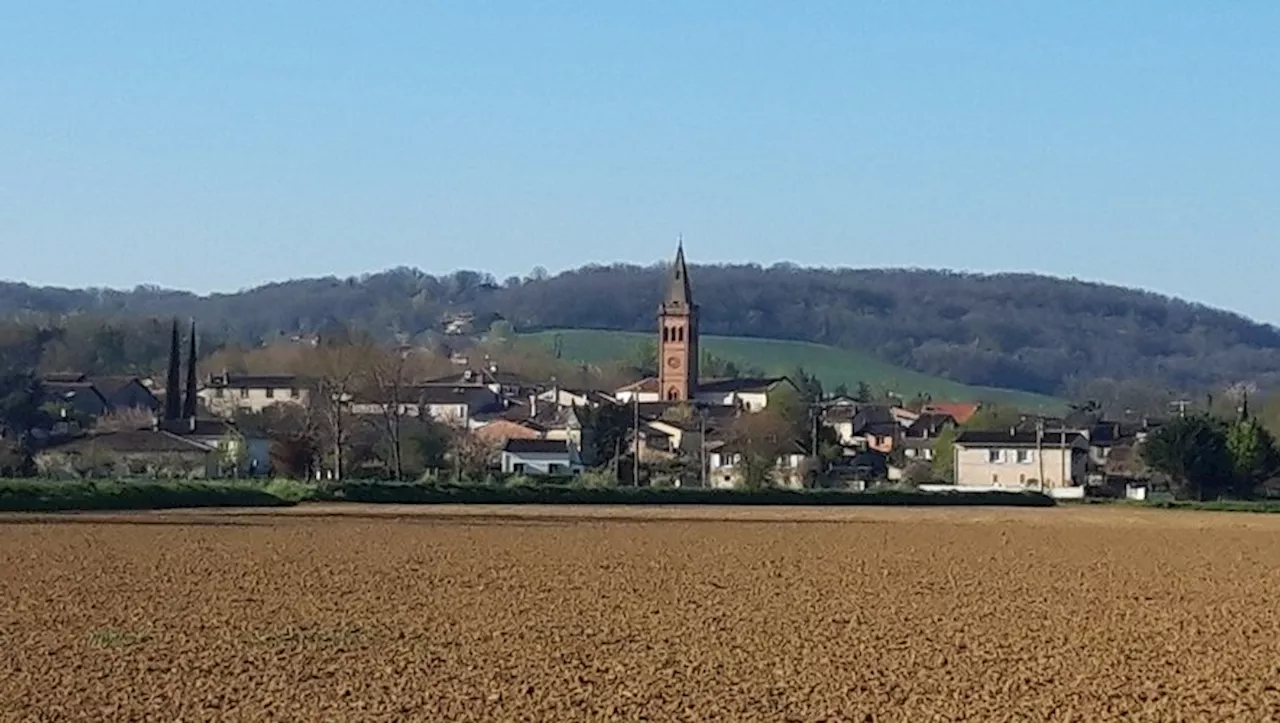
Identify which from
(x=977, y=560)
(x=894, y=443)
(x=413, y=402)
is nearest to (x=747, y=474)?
(x=413, y=402)

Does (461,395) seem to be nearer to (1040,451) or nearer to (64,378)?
(64,378)

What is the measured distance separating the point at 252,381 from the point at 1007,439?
63.3m

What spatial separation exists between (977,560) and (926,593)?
10858mm

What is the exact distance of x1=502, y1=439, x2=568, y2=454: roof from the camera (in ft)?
389

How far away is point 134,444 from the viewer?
9894 centimetres

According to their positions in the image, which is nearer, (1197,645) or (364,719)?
(364,719)

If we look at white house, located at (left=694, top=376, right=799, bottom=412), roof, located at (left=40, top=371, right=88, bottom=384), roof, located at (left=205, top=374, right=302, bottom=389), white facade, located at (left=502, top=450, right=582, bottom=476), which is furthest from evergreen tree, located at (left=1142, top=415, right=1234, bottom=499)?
roof, located at (left=40, top=371, right=88, bottom=384)

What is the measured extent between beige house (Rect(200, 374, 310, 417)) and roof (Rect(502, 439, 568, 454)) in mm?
25969

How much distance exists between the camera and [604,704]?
726 inches

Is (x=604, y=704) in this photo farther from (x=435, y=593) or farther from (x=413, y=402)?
(x=413, y=402)

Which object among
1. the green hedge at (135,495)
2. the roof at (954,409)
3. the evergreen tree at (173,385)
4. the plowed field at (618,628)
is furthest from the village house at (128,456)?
the roof at (954,409)

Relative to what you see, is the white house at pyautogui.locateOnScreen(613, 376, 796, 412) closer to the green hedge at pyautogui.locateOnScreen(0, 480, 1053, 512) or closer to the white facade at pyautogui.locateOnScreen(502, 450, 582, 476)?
the white facade at pyautogui.locateOnScreen(502, 450, 582, 476)

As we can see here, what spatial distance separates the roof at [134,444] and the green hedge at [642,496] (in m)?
24.0

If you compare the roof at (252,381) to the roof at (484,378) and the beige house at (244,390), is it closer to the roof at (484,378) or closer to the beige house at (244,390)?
the beige house at (244,390)
